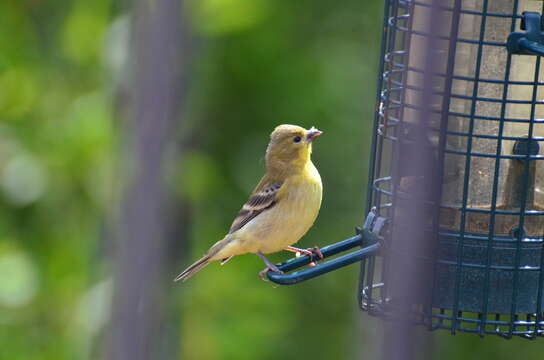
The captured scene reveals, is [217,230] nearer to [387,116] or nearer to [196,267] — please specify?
[196,267]

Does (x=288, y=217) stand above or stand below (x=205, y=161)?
above

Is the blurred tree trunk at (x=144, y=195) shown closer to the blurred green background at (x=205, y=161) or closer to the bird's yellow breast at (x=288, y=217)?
the bird's yellow breast at (x=288, y=217)

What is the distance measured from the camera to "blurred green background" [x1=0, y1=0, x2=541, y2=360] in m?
6.88

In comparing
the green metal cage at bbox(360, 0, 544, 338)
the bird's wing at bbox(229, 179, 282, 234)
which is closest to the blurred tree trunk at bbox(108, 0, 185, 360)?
the green metal cage at bbox(360, 0, 544, 338)

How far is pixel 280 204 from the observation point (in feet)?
17.3

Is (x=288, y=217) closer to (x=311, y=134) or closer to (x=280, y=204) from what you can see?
(x=280, y=204)

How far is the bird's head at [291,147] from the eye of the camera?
5410 mm

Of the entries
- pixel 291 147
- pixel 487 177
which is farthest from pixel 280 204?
pixel 487 177

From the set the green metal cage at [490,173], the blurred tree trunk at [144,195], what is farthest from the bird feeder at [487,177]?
the blurred tree trunk at [144,195]

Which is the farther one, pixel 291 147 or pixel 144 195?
pixel 291 147

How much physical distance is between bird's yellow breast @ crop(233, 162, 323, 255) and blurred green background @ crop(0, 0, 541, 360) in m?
0.86

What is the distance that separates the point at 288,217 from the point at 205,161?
3.09 metres

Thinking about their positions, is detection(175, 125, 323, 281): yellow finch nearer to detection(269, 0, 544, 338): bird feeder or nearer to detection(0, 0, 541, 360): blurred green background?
detection(0, 0, 541, 360): blurred green background

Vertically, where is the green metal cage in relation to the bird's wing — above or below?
above
